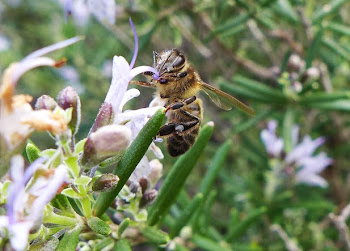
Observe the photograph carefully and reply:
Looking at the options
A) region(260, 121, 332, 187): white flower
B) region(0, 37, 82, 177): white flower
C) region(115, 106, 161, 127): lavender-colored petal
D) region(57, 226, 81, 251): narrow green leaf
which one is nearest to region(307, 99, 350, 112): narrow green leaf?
region(260, 121, 332, 187): white flower

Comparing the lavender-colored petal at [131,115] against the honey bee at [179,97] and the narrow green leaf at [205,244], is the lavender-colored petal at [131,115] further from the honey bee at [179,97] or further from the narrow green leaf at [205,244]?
the narrow green leaf at [205,244]

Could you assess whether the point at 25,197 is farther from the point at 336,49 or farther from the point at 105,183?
the point at 336,49

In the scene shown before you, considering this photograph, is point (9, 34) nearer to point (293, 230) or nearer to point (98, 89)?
point (98, 89)

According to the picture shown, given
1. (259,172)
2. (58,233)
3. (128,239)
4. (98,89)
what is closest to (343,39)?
(259,172)

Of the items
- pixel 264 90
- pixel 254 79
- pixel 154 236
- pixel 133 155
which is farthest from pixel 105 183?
pixel 254 79

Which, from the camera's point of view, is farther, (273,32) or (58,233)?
(273,32)

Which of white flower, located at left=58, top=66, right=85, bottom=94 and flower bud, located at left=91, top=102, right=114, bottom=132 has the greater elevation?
white flower, located at left=58, top=66, right=85, bottom=94

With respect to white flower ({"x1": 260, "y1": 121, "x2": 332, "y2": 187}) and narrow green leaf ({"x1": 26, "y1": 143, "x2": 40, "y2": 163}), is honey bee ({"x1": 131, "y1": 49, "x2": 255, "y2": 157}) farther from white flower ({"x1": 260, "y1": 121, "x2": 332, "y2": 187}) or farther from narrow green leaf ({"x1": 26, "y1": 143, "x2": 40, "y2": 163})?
white flower ({"x1": 260, "y1": 121, "x2": 332, "y2": 187})
